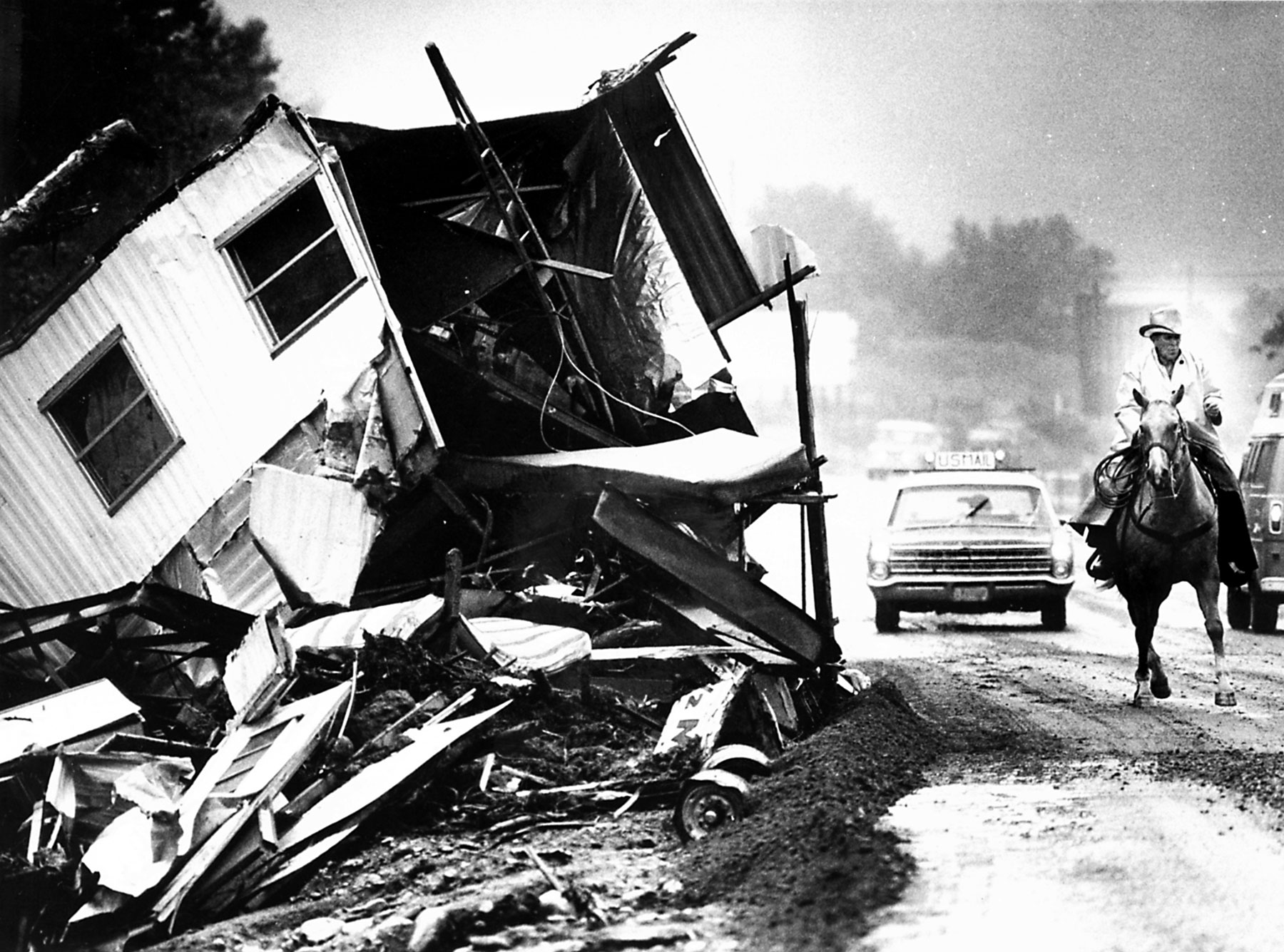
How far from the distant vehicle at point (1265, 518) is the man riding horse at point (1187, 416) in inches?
77.8

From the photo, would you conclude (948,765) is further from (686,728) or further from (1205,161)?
(1205,161)

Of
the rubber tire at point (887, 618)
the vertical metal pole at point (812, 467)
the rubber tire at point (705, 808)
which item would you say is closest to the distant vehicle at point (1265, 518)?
the rubber tire at point (887, 618)

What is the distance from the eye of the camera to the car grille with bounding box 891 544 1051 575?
1162 cm

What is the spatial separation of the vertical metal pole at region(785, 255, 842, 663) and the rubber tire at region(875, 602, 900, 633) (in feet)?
13.8

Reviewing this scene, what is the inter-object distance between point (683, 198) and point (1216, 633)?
459cm

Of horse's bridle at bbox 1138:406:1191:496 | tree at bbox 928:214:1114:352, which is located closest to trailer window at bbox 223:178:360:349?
tree at bbox 928:214:1114:352

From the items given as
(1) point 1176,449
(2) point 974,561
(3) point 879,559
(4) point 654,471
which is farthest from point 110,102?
(2) point 974,561

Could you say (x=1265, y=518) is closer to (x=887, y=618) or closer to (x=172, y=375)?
(x=887, y=618)

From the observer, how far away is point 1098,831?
5.02 metres

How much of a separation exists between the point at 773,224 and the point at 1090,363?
10.2 ft

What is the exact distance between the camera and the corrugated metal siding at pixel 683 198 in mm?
8375

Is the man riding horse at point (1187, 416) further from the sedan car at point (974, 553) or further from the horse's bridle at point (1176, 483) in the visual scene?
the sedan car at point (974, 553)

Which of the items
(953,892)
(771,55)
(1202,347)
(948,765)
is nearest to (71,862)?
(953,892)

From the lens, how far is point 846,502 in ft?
57.3
